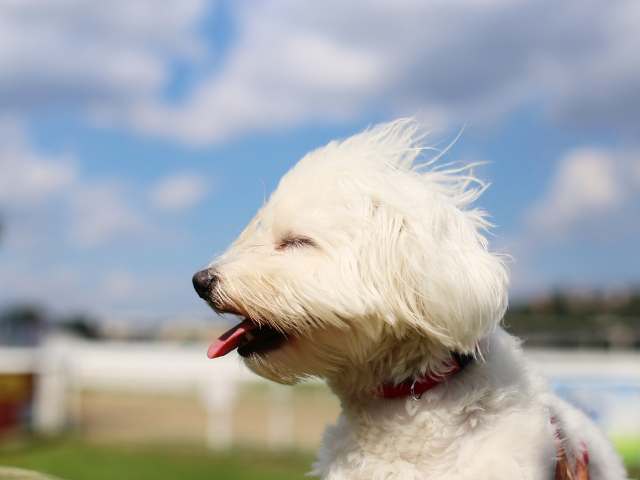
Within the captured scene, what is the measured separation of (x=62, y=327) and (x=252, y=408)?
1882cm

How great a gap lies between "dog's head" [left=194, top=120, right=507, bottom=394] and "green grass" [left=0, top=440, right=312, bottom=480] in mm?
8239

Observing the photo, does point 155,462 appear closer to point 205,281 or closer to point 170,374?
point 170,374

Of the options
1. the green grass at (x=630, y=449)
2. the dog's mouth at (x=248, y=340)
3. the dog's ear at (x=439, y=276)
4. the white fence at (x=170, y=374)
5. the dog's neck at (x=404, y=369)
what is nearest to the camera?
the dog's ear at (x=439, y=276)

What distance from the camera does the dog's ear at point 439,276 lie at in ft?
10.1

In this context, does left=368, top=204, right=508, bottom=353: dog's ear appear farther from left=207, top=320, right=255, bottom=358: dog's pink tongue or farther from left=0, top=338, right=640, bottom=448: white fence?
left=0, top=338, right=640, bottom=448: white fence

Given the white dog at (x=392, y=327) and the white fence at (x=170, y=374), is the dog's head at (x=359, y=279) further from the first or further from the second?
the white fence at (x=170, y=374)

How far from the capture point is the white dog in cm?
312

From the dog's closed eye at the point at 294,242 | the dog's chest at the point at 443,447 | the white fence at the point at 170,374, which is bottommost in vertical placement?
the dog's chest at the point at 443,447

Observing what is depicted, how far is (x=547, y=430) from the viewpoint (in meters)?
3.24

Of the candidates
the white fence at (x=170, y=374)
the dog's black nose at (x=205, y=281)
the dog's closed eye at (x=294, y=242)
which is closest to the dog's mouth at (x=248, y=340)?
the dog's black nose at (x=205, y=281)

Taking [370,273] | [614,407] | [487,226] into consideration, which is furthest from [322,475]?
[614,407]

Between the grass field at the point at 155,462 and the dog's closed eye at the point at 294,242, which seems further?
the grass field at the point at 155,462

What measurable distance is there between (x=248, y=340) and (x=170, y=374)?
53.3 feet

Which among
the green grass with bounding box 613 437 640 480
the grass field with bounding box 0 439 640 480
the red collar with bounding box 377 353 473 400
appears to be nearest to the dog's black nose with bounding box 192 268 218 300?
the red collar with bounding box 377 353 473 400
